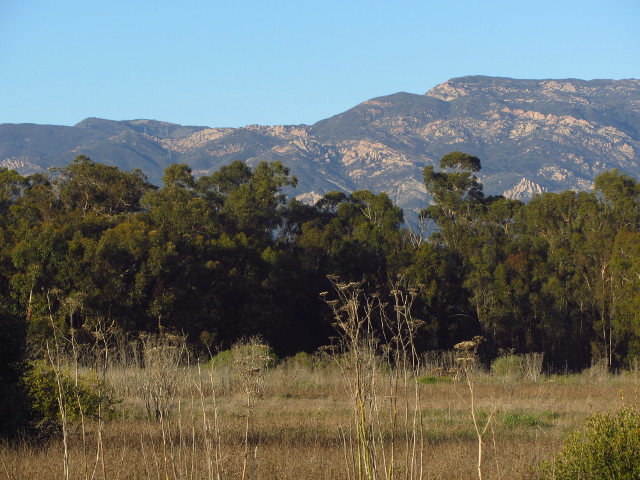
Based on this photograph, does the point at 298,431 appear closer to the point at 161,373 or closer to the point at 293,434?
the point at 293,434

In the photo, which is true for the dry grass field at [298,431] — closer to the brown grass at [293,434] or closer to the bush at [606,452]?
the brown grass at [293,434]

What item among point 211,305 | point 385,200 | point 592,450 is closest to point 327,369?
point 211,305

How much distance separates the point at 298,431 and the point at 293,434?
422 millimetres

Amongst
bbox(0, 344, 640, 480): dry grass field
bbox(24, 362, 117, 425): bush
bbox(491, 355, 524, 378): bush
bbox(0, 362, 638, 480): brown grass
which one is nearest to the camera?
bbox(0, 344, 640, 480): dry grass field

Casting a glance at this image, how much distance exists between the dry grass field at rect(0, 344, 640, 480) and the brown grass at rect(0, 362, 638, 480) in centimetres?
3

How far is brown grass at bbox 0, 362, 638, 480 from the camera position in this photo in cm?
755

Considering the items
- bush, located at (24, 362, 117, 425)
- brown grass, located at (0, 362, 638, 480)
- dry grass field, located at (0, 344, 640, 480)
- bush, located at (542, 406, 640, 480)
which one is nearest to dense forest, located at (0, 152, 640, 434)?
brown grass, located at (0, 362, 638, 480)

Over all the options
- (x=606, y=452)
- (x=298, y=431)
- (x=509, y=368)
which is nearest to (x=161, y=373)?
(x=298, y=431)

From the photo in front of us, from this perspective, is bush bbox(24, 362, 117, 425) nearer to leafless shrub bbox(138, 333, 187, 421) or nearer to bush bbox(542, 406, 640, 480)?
leafless shrub bbox(138, 333, 187, 421)

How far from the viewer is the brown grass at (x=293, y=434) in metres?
7.55

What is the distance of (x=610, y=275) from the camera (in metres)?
42.3

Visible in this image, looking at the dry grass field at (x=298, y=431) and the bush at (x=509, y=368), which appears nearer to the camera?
the dry grass field at (x=298, y=431)

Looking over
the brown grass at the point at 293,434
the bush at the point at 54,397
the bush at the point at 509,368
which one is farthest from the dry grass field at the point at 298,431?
the bush at the point at 509,368

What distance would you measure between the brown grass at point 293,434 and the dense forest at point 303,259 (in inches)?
334
